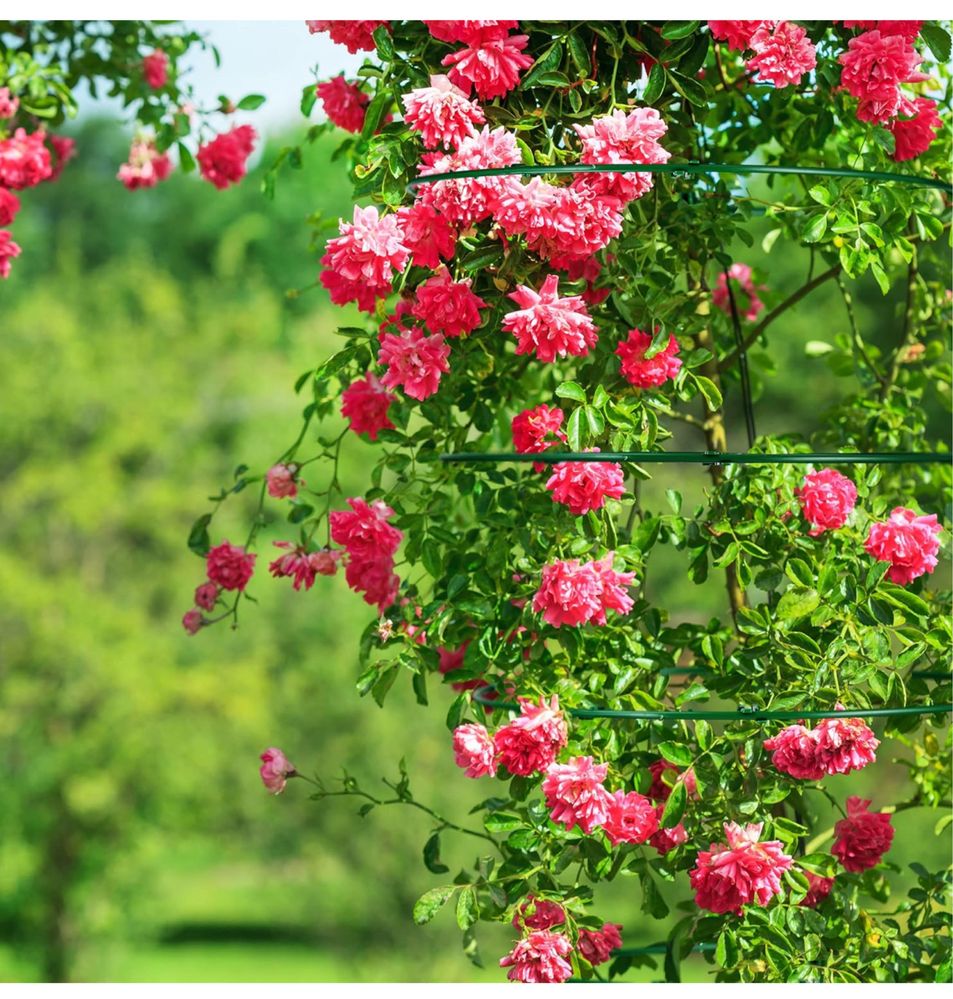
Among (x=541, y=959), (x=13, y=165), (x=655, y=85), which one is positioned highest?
(x=13, y=165)

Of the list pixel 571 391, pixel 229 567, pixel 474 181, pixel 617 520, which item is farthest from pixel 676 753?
pixel 229 567

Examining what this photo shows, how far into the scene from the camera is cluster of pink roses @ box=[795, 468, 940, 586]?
4.52 ft

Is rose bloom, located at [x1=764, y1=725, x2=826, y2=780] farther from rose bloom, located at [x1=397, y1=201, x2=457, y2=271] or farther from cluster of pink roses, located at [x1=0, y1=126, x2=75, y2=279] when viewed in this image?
cluster of pink roses, located at [x1=0, y1=126, x2=75, y2=279]

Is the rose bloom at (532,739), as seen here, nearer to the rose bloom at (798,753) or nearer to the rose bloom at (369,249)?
the rose bloom at (798,753)

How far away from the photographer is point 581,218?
4.14ft

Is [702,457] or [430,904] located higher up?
[702,457]

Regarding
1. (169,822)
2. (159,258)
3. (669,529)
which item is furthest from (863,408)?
(159,258)

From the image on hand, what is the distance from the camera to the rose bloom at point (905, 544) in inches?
54.1

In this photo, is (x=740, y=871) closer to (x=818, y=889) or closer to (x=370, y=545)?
(x=818, y=889)

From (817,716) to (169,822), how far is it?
7.87 meters

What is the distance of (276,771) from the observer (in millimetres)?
1613

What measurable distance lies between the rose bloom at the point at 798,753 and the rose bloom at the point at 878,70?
66 centimetres

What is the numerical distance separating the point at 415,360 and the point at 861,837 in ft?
2.51
